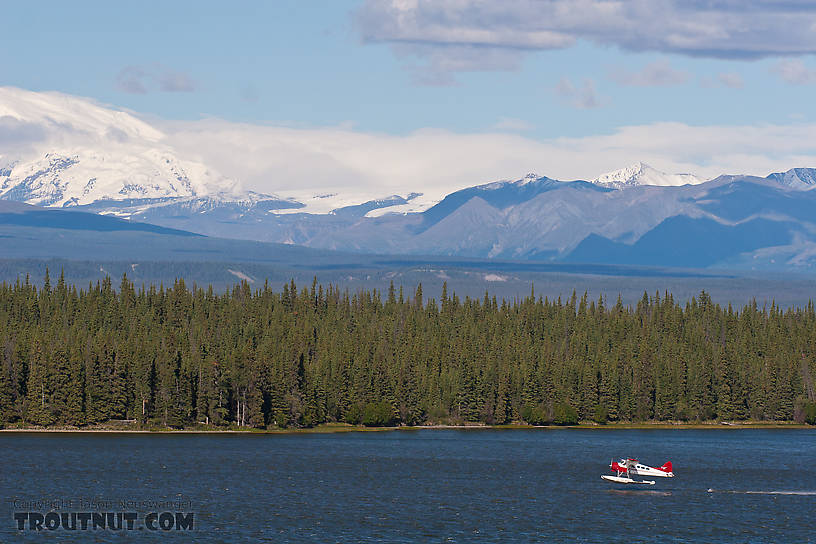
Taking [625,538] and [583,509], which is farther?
[583,509]

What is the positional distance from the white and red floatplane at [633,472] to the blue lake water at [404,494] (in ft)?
4.49

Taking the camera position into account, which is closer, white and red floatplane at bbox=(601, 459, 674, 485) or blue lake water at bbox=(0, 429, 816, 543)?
blue lake water at bbox=(0, 429, 816, 543)

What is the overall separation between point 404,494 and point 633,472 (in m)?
33.2

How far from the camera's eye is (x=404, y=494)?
153000 mm

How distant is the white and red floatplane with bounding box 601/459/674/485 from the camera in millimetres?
165250

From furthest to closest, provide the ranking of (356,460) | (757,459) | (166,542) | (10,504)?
(757,459), (356,460), (10,504), (166,542)

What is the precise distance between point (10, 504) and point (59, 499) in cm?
640

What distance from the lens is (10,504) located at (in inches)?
5384

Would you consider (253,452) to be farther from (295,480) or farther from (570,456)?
(570,456)

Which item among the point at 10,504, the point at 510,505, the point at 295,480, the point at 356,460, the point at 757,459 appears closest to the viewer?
the point at 10,504

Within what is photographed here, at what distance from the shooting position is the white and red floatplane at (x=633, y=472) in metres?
165

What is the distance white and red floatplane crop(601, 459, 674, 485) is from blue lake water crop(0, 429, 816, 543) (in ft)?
4.49

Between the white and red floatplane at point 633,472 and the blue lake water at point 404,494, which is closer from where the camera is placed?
the blue lake water at point 404,494

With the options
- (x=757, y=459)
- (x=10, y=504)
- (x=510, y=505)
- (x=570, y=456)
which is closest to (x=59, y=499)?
(x=10, y=504)
